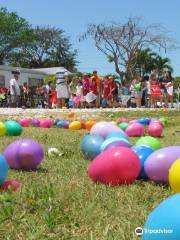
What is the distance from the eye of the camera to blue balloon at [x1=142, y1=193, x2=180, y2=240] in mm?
2359

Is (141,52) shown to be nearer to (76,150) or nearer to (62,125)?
(62,125)

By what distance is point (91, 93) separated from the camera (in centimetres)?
2294

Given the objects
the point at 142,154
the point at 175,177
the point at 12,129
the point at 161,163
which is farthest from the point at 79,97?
the point at 175,177

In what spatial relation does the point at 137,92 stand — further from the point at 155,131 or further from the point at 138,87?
the point at 155,131

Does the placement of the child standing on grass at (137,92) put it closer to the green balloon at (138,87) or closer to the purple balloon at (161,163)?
the green balloon at (138,87)

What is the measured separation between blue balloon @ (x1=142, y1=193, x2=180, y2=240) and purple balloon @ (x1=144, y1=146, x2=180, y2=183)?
200 centimetres

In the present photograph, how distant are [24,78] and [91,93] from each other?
31.2 m

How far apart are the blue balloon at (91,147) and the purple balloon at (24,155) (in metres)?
0.90

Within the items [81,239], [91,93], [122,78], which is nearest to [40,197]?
[81,239]

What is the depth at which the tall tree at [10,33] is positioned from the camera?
76688mm

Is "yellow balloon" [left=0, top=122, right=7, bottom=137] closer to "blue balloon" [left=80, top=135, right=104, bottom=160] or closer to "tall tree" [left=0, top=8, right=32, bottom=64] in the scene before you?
"blue balloon" [left=80, top=135, right=104, bottom=160]

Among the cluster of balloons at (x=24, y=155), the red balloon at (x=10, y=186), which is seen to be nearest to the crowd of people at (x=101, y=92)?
the cluster of balloons at (x=24, y=155)

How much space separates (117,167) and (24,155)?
1.25 m

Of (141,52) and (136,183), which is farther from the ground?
(141,52)
